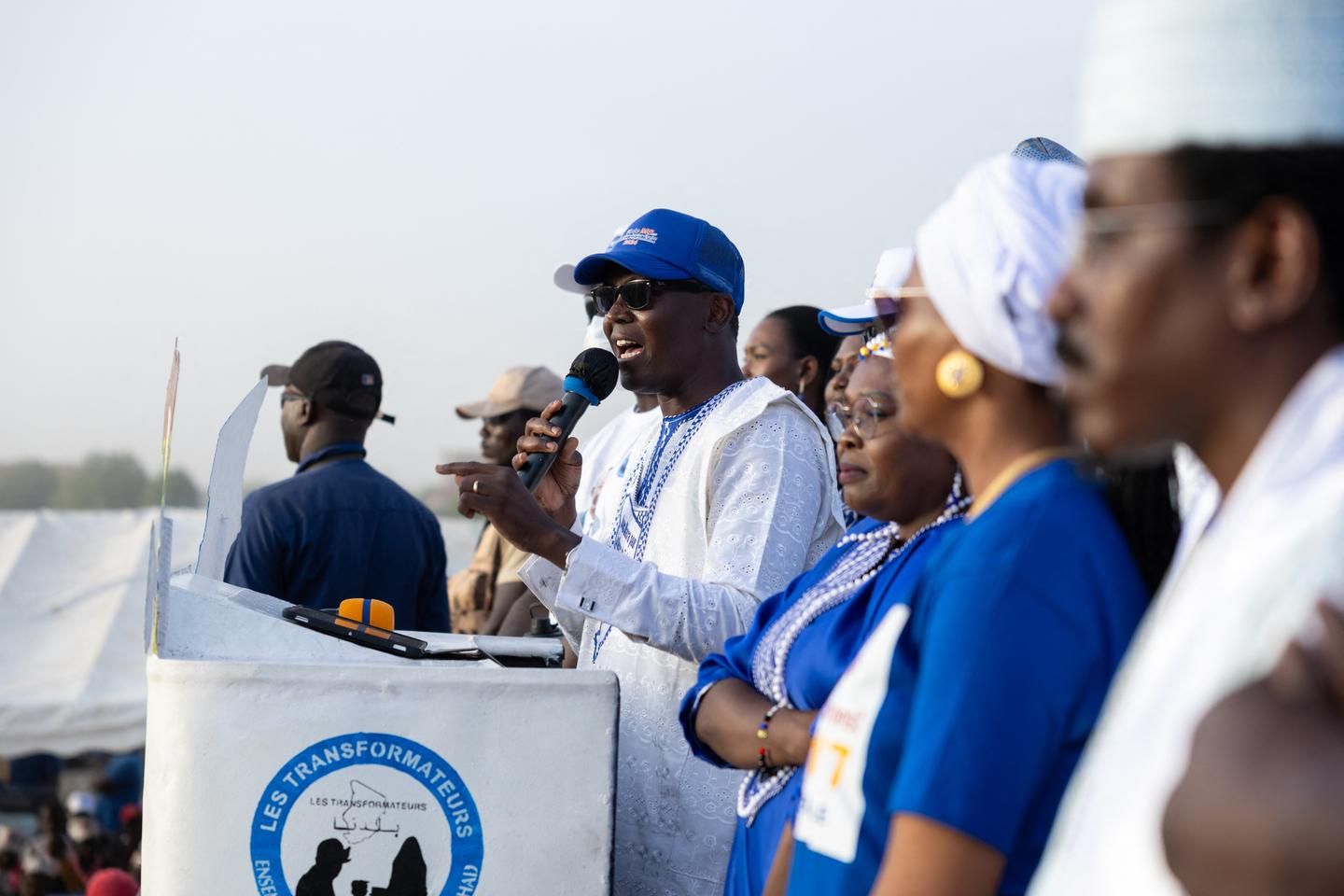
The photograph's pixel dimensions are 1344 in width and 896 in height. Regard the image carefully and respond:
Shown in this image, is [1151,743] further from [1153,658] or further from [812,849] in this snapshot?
[812,849]

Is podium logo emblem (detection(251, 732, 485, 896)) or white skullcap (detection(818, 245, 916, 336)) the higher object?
white skullcap (detection(818, 245, 916, 336))

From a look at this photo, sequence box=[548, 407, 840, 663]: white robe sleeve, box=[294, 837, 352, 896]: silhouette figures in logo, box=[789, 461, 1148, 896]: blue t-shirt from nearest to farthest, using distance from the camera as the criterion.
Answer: box=[789, 461, 1148, 896]: blue t-shirt < box=[294, 837, 352, 896]: silhouette figures in logo < box=[548, 407, 840, 663]: white robe sleeve

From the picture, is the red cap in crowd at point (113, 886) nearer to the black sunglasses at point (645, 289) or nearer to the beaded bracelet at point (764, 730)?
the black sunglasses at point (645, 289)

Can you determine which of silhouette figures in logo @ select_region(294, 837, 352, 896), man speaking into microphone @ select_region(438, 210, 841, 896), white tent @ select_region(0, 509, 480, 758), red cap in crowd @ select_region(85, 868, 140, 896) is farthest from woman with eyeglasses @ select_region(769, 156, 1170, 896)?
white tent @ select_region(0, 509, 480, 758)

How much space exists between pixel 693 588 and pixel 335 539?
73.3 inches

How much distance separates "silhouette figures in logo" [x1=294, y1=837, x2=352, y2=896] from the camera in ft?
7.27

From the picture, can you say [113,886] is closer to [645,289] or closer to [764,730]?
[645,289]

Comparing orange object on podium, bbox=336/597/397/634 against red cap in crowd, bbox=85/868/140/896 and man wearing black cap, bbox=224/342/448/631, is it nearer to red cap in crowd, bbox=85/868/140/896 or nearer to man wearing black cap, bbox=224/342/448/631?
man wearing black cap, bbox=224/342/448/631

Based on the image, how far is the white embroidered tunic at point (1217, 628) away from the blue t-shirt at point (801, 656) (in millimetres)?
787

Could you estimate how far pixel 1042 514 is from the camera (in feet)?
4.14

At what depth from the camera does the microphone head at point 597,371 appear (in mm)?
3000

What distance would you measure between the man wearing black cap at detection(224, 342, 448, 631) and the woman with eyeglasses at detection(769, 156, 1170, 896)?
9.17ft

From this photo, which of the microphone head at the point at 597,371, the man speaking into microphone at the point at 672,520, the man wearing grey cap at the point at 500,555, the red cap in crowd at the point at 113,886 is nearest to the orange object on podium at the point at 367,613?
the man speaking into microphone at the point at 672,520

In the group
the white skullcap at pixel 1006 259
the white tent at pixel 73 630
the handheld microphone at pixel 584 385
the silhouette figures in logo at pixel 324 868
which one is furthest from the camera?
the white tent at pixel 73 630
